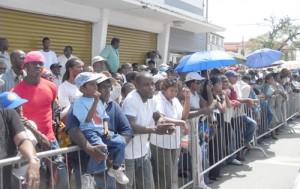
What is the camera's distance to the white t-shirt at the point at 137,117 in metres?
4.13

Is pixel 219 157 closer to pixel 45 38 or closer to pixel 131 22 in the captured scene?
pixel 45 38

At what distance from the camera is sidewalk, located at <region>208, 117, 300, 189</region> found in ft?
19.4

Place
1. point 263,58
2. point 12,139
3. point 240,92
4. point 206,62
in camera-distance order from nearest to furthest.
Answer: point 12,139 < point 206,62 < point 240,92 < point 263,58

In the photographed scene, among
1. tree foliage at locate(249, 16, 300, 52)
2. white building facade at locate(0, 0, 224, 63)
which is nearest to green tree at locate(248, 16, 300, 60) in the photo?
tree foliage at locate(249, 16, 300, 52)

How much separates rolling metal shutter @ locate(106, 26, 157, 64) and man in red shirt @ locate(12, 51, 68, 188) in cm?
650

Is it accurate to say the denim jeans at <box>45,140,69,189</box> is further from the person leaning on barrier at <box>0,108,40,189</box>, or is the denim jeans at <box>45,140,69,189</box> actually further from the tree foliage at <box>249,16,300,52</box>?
the tree foliage at <box>249,16,300,52</box>

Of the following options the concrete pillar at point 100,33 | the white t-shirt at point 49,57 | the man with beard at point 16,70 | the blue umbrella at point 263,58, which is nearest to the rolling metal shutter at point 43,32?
the concrete pillar at point 100,33

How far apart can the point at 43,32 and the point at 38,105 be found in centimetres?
496

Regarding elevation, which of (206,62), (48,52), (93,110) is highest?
(48,52)

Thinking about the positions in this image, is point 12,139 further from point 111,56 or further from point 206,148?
point 111,56

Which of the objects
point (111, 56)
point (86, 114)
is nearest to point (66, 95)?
point (86, 114)

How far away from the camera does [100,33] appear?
9.80m

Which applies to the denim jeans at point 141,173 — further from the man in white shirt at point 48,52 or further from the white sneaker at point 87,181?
the man in white shirt at point 48,52

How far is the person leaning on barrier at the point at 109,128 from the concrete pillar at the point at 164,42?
926cm
